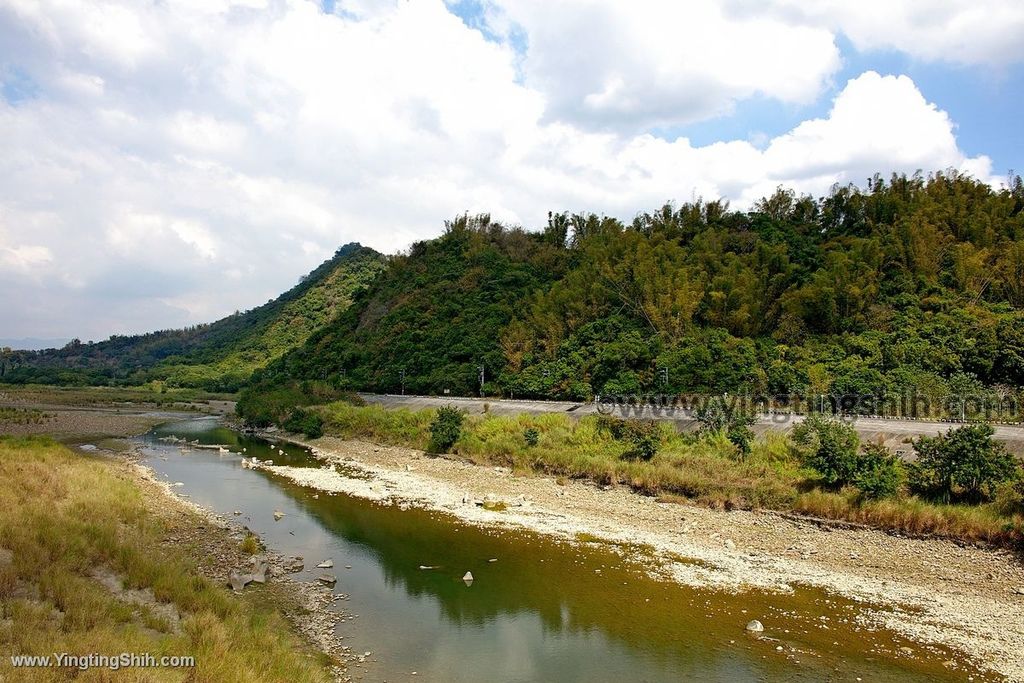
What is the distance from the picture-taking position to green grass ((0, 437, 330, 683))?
8578 millimetres

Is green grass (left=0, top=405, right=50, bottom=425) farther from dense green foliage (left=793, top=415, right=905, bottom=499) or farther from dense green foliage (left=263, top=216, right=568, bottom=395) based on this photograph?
dense green foliage (left=793, top=415, right=905, bottom=499)

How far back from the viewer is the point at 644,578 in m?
16.1

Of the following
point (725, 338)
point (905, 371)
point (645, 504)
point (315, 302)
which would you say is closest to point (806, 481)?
point (645, 504)

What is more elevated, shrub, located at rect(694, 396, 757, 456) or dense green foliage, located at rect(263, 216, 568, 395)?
dense green foliage, located at rect(263, 216, 568, 395)

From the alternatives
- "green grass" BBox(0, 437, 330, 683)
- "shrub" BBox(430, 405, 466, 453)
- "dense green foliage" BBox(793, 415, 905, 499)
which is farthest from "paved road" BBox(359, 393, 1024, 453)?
"green grass" BBox(0, 437, 330, 683)

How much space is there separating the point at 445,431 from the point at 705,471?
54.2 feet

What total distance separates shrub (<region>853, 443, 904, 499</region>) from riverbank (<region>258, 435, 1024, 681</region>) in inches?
63.7

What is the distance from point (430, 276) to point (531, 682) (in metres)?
75.3

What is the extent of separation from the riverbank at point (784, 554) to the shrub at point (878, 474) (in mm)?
1619

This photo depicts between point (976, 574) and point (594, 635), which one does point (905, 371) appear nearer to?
point (976, 574)

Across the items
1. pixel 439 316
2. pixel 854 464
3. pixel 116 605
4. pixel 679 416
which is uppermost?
pixel 439 316

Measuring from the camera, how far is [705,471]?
81.4 feet

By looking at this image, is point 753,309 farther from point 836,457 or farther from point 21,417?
point 21,417

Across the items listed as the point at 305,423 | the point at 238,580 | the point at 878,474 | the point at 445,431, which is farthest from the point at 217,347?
the point at 878,474
